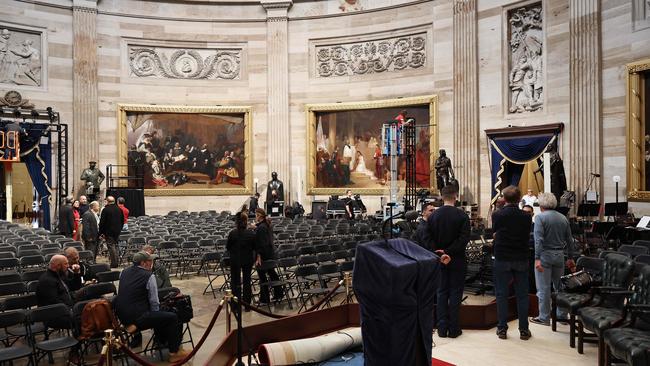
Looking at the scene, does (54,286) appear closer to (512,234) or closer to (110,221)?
(110,221)

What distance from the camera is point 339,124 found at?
2558 centimetres

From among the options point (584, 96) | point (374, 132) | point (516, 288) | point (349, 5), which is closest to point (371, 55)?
point (349, 5)

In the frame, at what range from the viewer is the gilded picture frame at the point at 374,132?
75.6 feet

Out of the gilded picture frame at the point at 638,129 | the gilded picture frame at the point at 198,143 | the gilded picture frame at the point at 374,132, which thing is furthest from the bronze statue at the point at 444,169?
the gilded picture frame at the point at 198,143

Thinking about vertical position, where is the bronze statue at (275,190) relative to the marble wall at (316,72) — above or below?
below

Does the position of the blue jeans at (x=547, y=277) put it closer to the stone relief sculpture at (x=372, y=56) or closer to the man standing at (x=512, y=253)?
the man standing at (x=512, y=253)

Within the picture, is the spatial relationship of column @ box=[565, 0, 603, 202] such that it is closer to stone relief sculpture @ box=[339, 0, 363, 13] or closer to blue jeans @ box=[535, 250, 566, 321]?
stone relief sculpture @ box=[339, 0, 363, 13]

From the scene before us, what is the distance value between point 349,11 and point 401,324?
24099mm

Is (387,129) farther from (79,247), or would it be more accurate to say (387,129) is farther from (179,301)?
(179,301)

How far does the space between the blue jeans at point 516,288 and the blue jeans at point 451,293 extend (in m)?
0.50

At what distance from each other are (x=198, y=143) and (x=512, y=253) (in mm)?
21216

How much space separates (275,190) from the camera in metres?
24.9

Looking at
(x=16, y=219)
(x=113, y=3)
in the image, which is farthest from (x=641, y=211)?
(x=16, y=219)

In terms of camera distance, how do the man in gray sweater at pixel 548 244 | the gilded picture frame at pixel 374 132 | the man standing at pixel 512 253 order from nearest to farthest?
the man standing at pixel 512 253
the man in gray sweater at pixel 548 244
the gilded picture frame at pixel 374 132
